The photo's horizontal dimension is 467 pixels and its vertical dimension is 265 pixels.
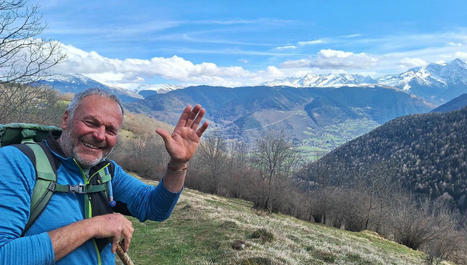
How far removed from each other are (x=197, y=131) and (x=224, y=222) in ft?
45.1

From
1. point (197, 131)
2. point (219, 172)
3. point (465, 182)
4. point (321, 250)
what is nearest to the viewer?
point (197, 131)

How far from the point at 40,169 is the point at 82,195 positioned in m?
0.47

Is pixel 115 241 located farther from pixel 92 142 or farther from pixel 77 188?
pixel 92 142

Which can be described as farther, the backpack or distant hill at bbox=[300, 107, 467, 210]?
distant hill at bbox=[300, 107, 467, 210]

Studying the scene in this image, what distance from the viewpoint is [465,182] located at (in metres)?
131

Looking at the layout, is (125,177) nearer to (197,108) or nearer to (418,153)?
(197,108)

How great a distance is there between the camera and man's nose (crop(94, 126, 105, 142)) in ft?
9.56

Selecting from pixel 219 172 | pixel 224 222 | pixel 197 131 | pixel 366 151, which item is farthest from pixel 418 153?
pixel 197 131

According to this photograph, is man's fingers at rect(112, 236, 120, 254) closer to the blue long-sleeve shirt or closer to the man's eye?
the blue long-sleeve shirt

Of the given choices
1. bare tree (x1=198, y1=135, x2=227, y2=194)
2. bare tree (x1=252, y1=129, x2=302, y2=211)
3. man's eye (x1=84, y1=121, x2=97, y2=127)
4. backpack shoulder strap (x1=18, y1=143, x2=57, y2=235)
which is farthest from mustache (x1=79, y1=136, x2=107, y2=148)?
bare tree (x1=198, y1=135, x2=227, y2=194)

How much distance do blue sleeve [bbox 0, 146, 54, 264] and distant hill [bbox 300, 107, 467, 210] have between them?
84.4 m

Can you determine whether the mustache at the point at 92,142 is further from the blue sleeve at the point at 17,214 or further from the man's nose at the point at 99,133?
the blue sleeve at the point at 17,214

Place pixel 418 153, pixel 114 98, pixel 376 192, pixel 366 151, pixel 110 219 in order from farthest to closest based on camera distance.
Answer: pixel 366 151 → pixel 418 153 → pixel 376 192 → pixel 114 98 → pixel 110 219

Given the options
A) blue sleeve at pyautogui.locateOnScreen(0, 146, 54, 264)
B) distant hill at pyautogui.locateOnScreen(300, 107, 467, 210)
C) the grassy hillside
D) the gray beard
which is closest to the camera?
blue sleeve at pyautogui.locateOnScreen(0, 146, 54, 264)
